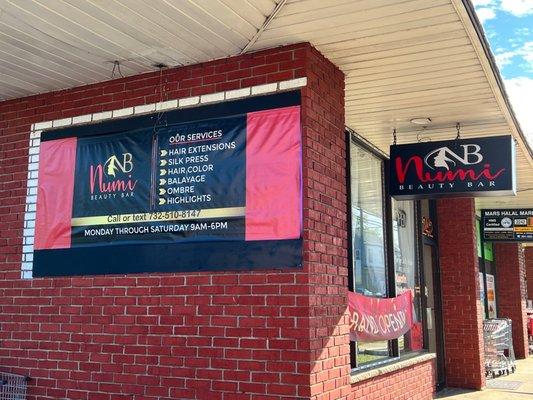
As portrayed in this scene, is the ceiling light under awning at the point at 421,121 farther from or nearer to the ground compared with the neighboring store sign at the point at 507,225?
farther from the ground

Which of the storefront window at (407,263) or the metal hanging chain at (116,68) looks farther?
the storefront window at (407,263)

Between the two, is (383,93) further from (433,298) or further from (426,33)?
(433,298)

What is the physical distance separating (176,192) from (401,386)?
3.77 m

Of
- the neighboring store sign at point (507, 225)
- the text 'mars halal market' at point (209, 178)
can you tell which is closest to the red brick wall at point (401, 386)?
the text 'mars halal market' at point (209, 178)

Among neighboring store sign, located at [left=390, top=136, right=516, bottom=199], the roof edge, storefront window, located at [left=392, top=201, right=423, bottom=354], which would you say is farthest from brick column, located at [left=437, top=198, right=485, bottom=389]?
neighboring store sign, located at [left=390, top=136, right=516, bottom=199]

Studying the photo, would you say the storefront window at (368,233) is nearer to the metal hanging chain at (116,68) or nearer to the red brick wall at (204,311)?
the red brick wall at (204,311)

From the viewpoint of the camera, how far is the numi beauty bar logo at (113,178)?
563cm

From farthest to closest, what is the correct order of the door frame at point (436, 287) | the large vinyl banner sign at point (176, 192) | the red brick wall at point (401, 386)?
the door frame at point (436, 287), the red brick wall at point (401, 386), the large vinyl banner sign at point (176, 192)

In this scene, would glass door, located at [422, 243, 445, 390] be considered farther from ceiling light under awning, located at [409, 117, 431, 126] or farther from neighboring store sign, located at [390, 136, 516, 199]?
ceiling light under awning, located at [409, 117, 431, 126]

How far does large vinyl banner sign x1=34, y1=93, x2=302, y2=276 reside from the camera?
4.97 metres

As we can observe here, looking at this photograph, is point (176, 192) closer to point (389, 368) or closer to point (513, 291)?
point (389, 368)

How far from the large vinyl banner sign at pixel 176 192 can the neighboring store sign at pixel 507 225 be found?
32.6 feet

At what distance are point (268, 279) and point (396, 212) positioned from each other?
4281mm

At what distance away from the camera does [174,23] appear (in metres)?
4.61
